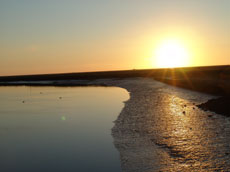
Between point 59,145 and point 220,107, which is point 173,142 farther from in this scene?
point 220,107

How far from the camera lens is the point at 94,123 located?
57.3ft

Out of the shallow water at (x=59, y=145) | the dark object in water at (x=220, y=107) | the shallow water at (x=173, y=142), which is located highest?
the dark object in water at (x=220, y=107)

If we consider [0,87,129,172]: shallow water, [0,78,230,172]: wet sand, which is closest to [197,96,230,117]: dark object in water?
[0,78,230,172]: wet sand

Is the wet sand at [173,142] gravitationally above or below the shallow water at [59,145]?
above

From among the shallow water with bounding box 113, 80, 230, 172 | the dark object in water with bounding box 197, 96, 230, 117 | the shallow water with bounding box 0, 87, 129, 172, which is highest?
the dark object in water with bounding box 197, 96, 230, 117

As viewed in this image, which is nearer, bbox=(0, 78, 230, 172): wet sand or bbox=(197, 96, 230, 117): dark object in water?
bbox=(0, 78, 230, 172): wet sand

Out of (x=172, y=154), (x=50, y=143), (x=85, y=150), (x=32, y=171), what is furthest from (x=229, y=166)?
(x=50, y=143)

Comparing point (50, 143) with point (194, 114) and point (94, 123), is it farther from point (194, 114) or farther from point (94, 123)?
point (194, 114)

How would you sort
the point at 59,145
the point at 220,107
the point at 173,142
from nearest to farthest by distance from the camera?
the point at 173,142 → the point at 59,145 → the point at 220,107

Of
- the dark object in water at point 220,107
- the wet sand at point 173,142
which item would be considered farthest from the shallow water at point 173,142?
the dark object in water at point 220,107

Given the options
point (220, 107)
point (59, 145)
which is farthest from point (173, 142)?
point (220, 107)

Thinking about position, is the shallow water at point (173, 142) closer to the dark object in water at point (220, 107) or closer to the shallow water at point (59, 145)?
the shallow water at point (59, 145)

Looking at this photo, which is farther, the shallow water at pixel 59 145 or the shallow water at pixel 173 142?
the shallow water at pixel 59 145

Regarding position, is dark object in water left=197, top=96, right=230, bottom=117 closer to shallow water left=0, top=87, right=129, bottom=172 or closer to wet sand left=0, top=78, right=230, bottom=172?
wet sand left=0, top=78, right=230, bottom=172
